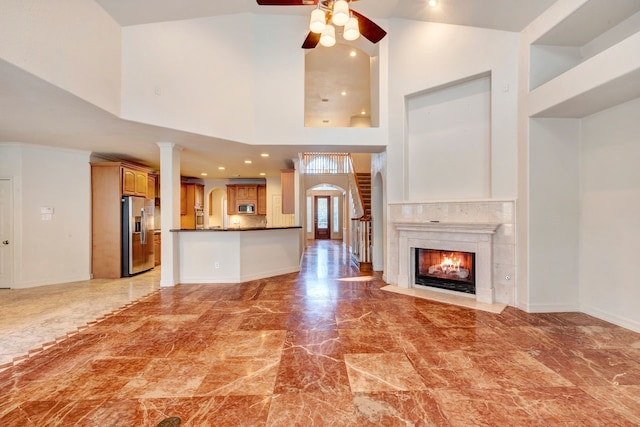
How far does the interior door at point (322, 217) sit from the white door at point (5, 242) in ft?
37.6

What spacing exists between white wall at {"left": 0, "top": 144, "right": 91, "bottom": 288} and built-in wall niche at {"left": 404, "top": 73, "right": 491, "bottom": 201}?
6.54 meters

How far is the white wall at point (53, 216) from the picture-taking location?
5152 millimetres

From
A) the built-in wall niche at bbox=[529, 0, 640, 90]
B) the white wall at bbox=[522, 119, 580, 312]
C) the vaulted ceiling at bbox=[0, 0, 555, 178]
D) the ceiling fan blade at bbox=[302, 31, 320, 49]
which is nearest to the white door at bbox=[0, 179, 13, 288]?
the vaulted ceiling at bbox=[0, 0, 555, 178]

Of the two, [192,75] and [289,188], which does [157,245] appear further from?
[192,75]

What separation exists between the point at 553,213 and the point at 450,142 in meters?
1.76

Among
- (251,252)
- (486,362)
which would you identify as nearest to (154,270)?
Result: (251,252)

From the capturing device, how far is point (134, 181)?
20.5 ft

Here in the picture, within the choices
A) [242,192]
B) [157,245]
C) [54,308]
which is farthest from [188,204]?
[54,308]

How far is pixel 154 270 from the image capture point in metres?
6.76

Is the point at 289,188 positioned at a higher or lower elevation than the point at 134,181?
lower

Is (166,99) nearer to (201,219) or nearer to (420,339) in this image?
(420,339)

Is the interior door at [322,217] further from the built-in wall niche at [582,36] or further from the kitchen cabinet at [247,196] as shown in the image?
the built-in wall niche at [582,36]

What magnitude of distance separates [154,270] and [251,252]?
2.88 meters

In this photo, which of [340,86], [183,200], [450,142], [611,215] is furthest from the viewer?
[183,200]
